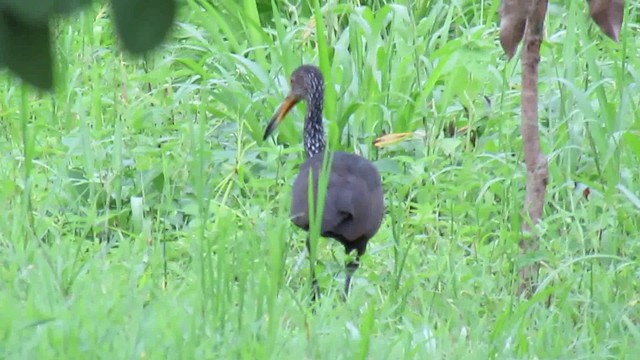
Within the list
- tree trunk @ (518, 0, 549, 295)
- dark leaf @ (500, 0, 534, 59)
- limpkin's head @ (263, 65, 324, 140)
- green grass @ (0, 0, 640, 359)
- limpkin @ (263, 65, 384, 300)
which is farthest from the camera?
limpkin's head @ (263, 65, 324, 140)

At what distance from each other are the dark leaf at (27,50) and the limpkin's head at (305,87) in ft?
13.6

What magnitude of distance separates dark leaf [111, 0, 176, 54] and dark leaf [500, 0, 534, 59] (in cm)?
229

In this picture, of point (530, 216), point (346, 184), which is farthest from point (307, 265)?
point (530, 216)

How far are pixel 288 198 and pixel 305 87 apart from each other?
3.89 feet

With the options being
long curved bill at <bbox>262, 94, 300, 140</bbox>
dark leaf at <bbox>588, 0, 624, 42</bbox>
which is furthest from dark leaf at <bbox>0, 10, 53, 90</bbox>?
long curved bill at <bbox>262, 94, 300, 140</bbox>

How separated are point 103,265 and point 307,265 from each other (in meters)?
0.93

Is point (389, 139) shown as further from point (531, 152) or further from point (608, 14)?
point (608, 14)

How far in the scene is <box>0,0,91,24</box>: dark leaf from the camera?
1.60 m

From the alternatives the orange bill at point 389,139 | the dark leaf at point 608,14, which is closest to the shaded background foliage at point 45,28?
the dark leaf at point 608,14

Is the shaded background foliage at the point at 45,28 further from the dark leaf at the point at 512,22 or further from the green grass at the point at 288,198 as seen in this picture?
the dark leaf at the point at 512,22

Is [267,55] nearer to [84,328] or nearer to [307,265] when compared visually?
[307,265]

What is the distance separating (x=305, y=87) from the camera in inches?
233

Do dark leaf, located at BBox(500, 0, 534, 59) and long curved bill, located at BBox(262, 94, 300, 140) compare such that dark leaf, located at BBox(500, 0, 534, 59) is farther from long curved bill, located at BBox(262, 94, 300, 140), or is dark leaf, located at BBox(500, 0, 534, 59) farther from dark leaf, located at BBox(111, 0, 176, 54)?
dark leaf, located at BBox(111, 0, 176, 54)

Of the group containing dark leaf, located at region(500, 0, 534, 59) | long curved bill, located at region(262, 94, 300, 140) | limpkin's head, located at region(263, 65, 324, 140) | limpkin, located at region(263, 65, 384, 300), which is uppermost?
dark leaf, located at region(500, 0, 534, 59)
